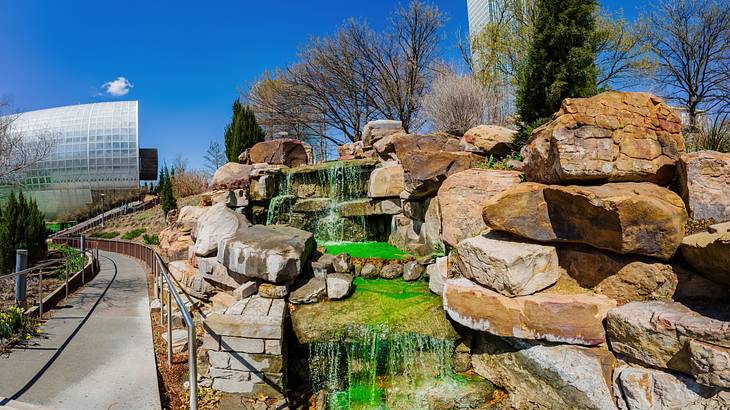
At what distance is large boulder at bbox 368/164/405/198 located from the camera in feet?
30.8

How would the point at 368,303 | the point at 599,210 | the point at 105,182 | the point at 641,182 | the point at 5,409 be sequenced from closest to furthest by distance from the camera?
the point at 5,409 → the point at 599,210 → the point at 641,182 → the point at 368,303 → the point at 105,182

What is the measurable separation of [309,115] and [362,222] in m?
17.6

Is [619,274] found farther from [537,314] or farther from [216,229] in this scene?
[216,229]

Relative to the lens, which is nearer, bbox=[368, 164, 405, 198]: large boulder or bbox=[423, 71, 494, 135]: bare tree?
bbox=[368, 164, 405, 198]: large boulder

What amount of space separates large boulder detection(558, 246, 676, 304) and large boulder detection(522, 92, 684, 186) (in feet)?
3.08

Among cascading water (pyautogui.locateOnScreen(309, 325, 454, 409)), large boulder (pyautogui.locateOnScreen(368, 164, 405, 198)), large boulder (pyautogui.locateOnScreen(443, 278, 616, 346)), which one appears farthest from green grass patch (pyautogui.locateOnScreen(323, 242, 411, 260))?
large boulder (pyautogui.locateOnScreen(443, 278, 616, 346))

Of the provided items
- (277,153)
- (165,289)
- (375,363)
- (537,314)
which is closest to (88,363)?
(375,363)

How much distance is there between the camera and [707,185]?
162 inches

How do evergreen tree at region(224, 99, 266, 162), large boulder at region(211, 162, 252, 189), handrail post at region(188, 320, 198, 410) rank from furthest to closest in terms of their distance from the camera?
evergreen tree at region(224, 99, 266, 162)
large boulder at region(211, 162, 252, 189)
handrail post at region(188, 320, 198, 410)

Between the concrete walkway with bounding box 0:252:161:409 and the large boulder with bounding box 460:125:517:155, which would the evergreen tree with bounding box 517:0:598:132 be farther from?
the concrete walkway with bounding box 0:252:161:409

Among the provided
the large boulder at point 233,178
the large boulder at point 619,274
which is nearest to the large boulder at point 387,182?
the large boulder at point 233,178

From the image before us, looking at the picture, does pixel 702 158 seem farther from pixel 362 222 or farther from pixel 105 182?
pixel 105 182

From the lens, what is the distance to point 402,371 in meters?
5.27

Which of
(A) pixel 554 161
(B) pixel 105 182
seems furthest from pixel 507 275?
(B) pixel 105 182
